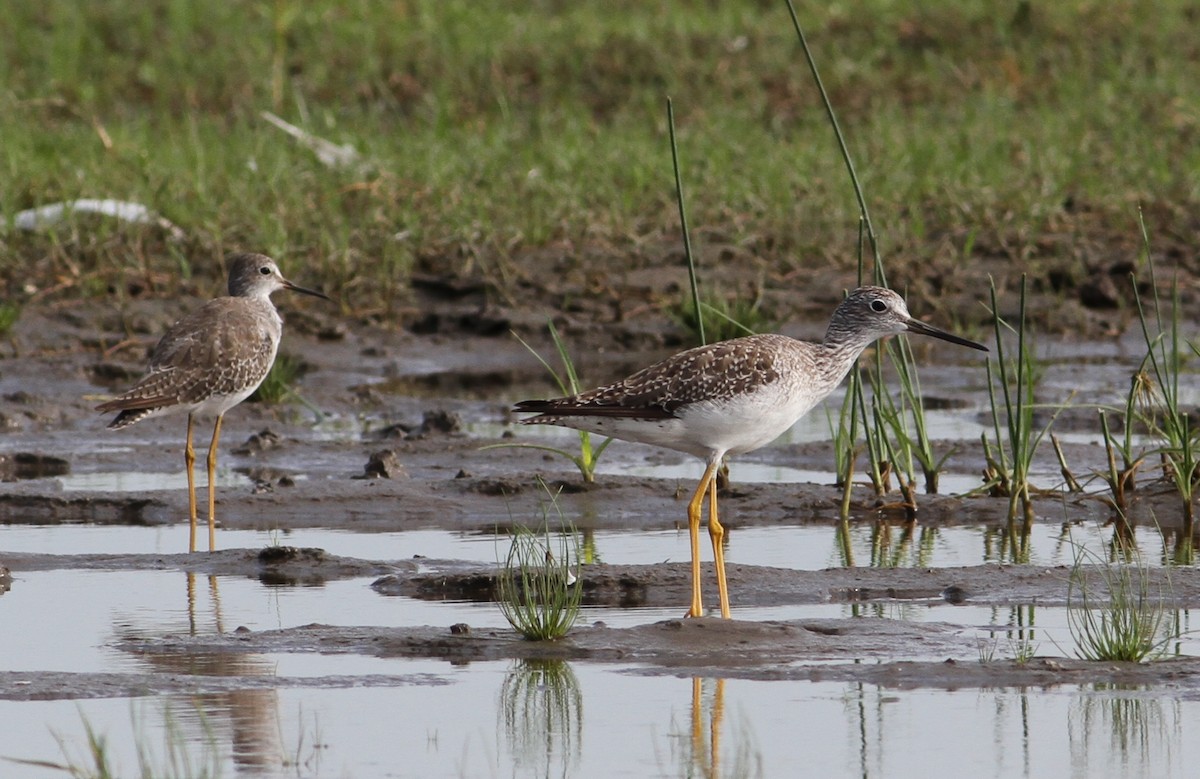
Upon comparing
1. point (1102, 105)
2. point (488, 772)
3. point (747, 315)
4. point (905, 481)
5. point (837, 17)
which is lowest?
point (488, 772)

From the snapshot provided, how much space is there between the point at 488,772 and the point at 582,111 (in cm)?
Answer: 1408

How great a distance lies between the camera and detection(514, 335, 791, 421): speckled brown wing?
25.5 ft

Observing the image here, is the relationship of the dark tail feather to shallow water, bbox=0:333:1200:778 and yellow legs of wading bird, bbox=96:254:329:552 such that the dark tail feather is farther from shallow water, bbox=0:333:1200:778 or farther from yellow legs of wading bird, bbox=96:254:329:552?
shallow water, bbox=0:333:1200:778

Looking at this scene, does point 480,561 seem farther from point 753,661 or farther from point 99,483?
point 99,483

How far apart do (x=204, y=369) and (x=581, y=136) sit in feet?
26.3

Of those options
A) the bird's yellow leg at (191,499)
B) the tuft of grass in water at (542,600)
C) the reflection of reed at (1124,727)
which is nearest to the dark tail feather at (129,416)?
the bird's yellow leg at (191,499)

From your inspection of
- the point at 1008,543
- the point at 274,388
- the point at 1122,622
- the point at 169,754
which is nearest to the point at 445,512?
the point at 1008,543

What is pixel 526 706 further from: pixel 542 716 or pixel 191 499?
pixel 191 499

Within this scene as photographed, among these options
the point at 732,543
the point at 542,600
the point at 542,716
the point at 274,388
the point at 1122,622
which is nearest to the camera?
the point at 542,716

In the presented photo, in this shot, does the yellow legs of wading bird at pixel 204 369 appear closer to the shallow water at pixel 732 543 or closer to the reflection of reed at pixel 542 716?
the shallow water at pixel 732 543

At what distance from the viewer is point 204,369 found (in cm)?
1012

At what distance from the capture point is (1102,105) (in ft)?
60.2

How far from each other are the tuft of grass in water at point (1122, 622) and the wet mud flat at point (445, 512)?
9 centimetres

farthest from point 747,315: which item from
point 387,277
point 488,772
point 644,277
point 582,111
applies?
point 488,772
